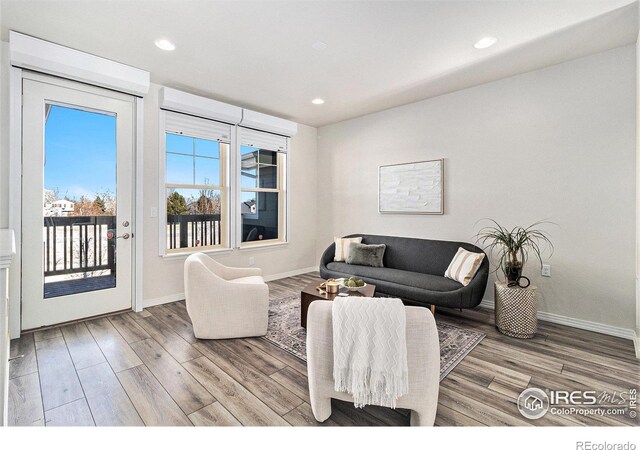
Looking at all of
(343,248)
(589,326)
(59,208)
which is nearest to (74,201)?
(59,208)

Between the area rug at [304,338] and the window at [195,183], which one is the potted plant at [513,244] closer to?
the area rug at [304,338]

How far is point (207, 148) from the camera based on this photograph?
422 centimetres

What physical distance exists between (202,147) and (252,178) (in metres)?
0.89

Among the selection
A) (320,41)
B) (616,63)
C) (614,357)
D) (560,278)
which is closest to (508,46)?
(616,63)

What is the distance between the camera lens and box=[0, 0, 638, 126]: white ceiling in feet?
7.39

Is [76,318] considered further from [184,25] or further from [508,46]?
[508,46]

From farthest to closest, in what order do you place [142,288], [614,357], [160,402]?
[142,288] < [614,357] < [160,402]

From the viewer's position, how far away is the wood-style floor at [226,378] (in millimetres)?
1742

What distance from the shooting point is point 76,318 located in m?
3.12

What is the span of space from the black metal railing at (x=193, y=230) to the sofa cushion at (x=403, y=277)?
1741 millimetres

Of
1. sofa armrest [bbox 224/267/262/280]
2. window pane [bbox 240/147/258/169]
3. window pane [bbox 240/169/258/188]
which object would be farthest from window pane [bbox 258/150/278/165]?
sofa armrest [bbox 224/267/262/280]

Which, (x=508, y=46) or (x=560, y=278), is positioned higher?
(x=508, y=46)

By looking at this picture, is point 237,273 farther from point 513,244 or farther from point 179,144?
point 513,244
